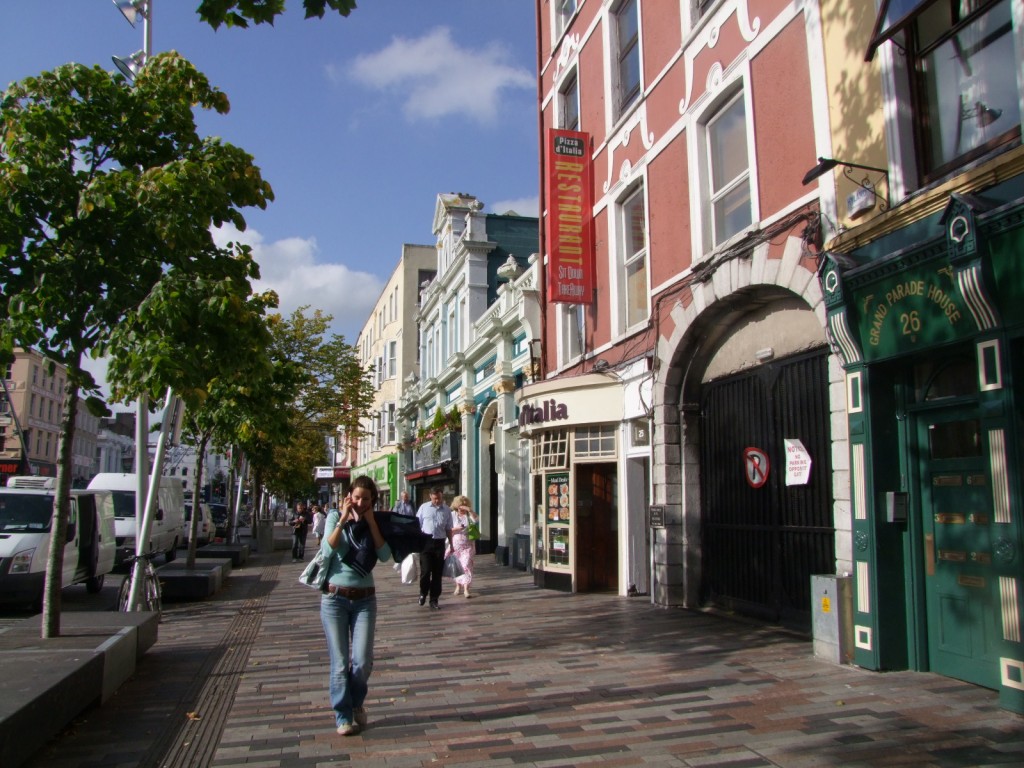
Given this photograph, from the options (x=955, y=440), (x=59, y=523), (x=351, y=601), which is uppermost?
(x=955, y=440)

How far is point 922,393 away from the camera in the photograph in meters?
6.99

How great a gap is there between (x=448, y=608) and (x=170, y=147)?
24.2 ft

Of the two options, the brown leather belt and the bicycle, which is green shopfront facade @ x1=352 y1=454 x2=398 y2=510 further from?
the brown leather belt

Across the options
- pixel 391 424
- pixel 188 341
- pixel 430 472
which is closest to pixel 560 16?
pixel 188 341

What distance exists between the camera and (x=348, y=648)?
572 cm

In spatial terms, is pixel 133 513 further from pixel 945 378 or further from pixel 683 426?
pixel 945 378

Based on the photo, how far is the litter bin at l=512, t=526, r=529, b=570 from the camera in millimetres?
18906

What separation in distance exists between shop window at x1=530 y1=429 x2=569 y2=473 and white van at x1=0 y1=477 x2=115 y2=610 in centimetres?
745

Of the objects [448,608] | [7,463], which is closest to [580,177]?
[448,608]

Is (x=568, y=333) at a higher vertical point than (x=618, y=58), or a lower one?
lower

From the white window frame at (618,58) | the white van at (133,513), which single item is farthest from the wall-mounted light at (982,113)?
the white van at (133,513)

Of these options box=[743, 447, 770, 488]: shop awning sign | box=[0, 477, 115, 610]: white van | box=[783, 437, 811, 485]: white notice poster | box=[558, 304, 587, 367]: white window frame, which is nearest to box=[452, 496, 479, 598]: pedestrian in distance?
box=[558, 304, 587, 367]: white window frame

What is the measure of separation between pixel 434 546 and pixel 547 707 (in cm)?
645

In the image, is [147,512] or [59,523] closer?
[59,523]
